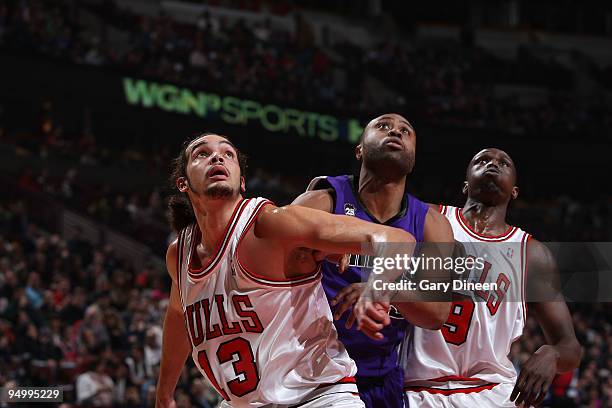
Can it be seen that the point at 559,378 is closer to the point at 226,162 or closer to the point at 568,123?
the point at 226,162

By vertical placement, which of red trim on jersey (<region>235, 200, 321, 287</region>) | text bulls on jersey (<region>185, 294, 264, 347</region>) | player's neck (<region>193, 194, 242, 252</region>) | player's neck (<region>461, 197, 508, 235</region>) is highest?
player's neck (<region>461, 197, 508, 235</region>)

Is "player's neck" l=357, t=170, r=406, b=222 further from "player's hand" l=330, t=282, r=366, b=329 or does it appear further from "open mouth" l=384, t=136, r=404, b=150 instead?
"player's hand" l=330, t=282, r=366, b=329

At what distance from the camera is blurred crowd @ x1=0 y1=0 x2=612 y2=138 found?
20.1 m

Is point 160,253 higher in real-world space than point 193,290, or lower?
higher

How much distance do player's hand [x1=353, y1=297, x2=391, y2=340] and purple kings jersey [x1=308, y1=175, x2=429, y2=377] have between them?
3.47 ft

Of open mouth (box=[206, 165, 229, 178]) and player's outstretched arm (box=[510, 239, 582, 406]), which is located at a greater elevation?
open mouth (box=[206, 165, 229, 178])

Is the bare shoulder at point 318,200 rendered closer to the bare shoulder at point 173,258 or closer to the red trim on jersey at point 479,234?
the bare shoulder at point 173,258

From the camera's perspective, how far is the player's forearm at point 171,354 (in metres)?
4.63

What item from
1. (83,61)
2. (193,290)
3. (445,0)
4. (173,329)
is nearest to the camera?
(193,290)

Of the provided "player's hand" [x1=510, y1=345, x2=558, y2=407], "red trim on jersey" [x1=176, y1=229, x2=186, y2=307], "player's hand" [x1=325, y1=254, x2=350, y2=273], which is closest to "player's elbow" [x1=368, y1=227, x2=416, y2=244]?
"player's hand" [x1=325, y1=254, x2=350, y2=273]

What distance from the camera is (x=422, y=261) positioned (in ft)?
14.4

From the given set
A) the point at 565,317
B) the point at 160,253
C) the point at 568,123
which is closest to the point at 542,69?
the point at 568,123

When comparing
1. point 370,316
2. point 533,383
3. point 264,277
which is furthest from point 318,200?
point 533,383

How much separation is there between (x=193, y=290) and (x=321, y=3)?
1004 inches
